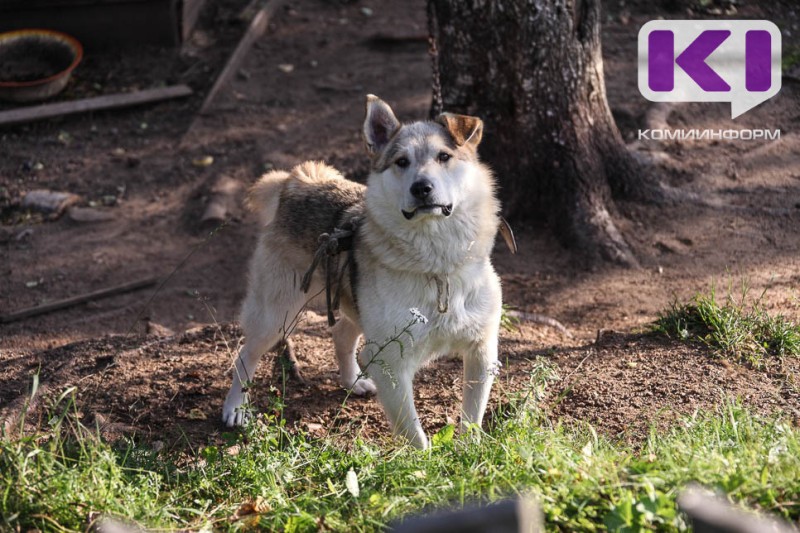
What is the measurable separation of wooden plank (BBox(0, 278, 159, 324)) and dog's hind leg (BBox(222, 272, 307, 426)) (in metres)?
2.31

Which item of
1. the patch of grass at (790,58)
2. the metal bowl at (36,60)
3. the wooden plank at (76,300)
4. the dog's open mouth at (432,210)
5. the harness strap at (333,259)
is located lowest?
the wooden plank at (76,300)

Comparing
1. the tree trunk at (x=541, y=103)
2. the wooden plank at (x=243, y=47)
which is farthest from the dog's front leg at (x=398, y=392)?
the wooden plank at (x=243, y=47)

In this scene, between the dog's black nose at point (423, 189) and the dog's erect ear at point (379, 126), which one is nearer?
the dog's black nose at point (423, 189)

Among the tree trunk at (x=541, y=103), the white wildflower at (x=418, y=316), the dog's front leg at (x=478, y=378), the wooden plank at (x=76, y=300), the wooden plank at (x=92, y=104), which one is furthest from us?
the wooden plank at (x=92, y=104)

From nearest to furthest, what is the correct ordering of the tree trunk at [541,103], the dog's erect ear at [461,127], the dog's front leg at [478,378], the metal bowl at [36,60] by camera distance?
1. the dog's front leg at [478,378]
2. the dog's erect ear at [461,127]
3. the tree trunk at [541,103]
4. the metal bowl at [36,60]

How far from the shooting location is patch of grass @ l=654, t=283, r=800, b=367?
476cm

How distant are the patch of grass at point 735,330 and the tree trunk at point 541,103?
1.35 metres

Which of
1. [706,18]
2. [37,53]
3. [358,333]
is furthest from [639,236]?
[37,53]

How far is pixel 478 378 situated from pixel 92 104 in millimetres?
6666

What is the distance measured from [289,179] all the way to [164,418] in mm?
1529

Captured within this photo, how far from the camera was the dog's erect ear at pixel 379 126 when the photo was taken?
4465 millimetres

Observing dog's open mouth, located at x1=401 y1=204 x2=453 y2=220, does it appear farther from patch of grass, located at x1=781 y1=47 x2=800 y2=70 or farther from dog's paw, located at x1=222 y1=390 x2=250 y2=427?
patch of grass, located at x1=781 y1=47 x2=800 y2=70

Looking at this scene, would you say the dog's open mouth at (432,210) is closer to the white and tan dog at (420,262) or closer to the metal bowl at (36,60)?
the white and tan dog at (420,262)

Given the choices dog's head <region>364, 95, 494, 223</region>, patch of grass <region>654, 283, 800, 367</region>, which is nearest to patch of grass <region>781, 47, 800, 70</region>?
patch of grass <region>654, 283, 800, 367</region>
